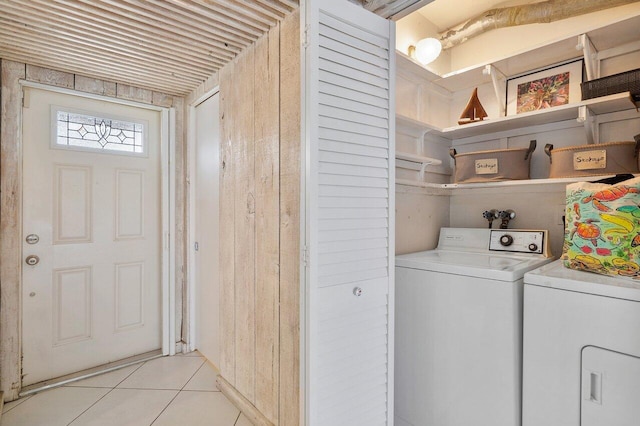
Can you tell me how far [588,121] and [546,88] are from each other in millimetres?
389

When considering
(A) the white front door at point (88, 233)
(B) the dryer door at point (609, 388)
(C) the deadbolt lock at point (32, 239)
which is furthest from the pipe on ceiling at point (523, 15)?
(C) the deadbolt lock at point (32, 239)

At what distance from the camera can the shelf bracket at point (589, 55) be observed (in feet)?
5.53

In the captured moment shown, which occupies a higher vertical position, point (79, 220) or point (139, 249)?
point (79, 220)

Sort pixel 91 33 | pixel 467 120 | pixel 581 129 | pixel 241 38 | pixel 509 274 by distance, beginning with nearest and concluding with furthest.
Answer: pixel 509 274, pixel 91 33, pixel 241 38, pixel 581 129, pixel 467 120

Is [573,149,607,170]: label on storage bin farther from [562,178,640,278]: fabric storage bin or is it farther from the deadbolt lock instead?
the deadbolt lock

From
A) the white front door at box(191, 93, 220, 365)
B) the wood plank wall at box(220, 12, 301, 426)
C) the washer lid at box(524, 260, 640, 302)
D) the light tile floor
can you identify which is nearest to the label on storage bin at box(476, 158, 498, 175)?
the washer lid at box(524, 260, 640, 302)

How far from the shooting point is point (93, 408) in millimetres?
1952

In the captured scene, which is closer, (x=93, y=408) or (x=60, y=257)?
(x=93, y=408)

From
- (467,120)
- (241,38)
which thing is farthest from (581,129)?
(241,38)

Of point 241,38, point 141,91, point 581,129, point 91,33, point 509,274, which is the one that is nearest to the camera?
point 509,274

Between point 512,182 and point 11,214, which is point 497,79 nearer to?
point 512,182

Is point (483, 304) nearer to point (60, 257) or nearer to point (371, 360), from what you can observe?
point (371, 360)

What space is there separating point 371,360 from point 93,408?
1.79 m

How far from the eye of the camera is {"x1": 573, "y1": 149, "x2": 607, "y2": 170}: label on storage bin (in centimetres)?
161
